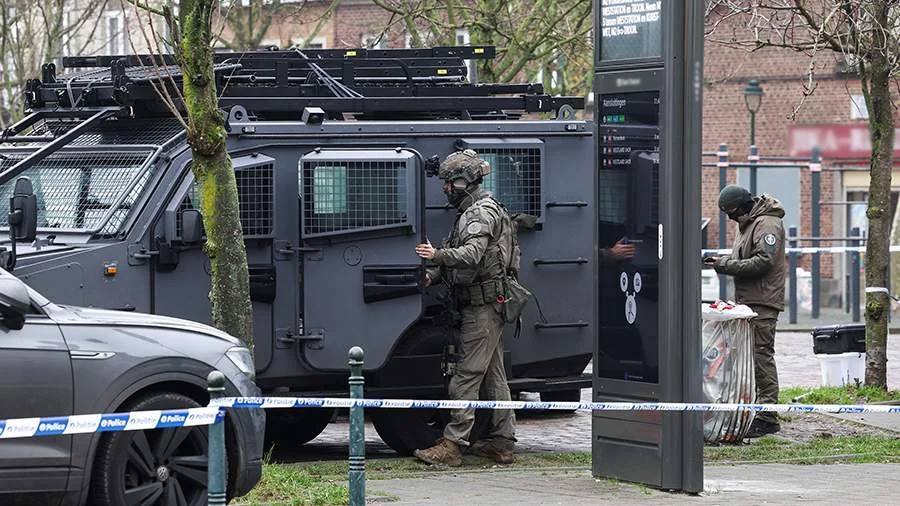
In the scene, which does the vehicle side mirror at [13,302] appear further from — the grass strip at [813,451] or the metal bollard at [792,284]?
→ the metal bollard at [792,284]

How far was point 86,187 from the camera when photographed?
35.5 feet

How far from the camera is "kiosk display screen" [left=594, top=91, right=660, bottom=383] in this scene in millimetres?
9281

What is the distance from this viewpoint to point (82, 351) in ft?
24.8

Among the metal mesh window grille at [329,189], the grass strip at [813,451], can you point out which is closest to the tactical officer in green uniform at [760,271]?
the grass strip at [813,451]

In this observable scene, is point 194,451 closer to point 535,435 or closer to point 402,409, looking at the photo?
point 402,409

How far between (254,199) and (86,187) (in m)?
1.12

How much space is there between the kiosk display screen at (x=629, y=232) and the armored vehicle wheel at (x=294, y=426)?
2.87m

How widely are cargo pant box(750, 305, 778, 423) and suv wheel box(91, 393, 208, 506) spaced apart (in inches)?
212

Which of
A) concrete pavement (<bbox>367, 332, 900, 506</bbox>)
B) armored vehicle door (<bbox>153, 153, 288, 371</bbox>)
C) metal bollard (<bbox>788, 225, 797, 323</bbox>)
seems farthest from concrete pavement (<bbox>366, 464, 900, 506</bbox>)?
metal bollard (<bbox>788, 225, 797, 323</bbox>)

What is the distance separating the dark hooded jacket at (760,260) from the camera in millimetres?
12078

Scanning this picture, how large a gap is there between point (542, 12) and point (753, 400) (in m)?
10.1

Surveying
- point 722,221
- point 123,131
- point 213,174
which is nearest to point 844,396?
point 123,131

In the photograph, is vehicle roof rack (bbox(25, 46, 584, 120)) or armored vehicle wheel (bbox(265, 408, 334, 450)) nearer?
vehicle roof rack (bbox(25, 46, 584, 120))

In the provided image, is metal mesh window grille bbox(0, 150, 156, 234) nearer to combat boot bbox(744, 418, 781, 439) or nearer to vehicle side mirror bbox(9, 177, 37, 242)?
vehicle side mirror bbox(9, 177, 37, 242)
